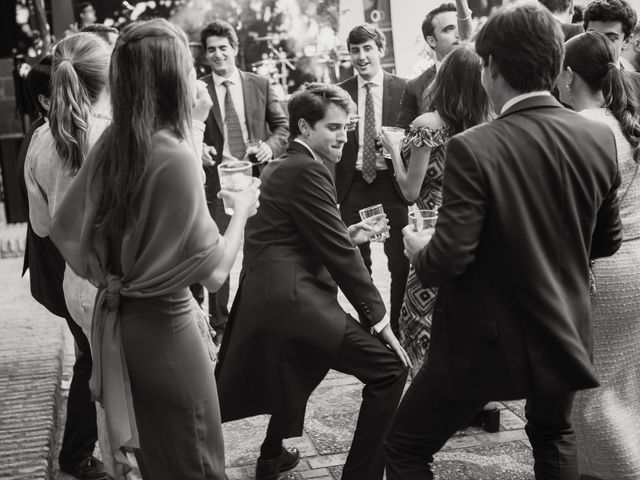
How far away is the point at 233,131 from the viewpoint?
643 centimetres

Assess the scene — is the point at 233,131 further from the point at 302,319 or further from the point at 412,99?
the point at 302,319

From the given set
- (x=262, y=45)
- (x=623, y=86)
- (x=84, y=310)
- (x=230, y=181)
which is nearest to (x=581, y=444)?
(x=623, y=86)

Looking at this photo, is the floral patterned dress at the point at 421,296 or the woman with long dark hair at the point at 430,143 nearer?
the woman with long dark hair at the point at 430,143

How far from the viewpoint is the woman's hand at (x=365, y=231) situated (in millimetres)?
3816

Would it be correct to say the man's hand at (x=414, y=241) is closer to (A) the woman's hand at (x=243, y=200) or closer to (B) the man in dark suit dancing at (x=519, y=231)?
(B) the man in dark suit dancing at (x=519, y=231)

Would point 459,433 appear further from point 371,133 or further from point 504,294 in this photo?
point 371,133

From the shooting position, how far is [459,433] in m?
4.37

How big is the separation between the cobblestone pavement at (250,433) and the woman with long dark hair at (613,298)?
45 cm

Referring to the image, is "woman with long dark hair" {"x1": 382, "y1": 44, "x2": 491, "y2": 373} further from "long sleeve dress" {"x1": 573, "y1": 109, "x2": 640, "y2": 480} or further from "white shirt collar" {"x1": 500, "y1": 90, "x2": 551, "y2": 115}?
"white shirt collar" {"x1": 500, "y1": 90, "x2": 551, "y2": 115}

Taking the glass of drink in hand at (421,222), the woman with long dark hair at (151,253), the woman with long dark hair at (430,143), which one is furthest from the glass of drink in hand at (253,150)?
the woman with long dark hair at (151,253)

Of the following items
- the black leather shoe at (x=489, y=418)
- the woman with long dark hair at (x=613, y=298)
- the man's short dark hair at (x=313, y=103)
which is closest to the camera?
the woman with long dark hair at (x=613, y=298)

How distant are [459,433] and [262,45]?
699cm

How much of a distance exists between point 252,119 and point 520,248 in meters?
4.12

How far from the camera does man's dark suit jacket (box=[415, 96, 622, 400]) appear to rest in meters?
2.57
